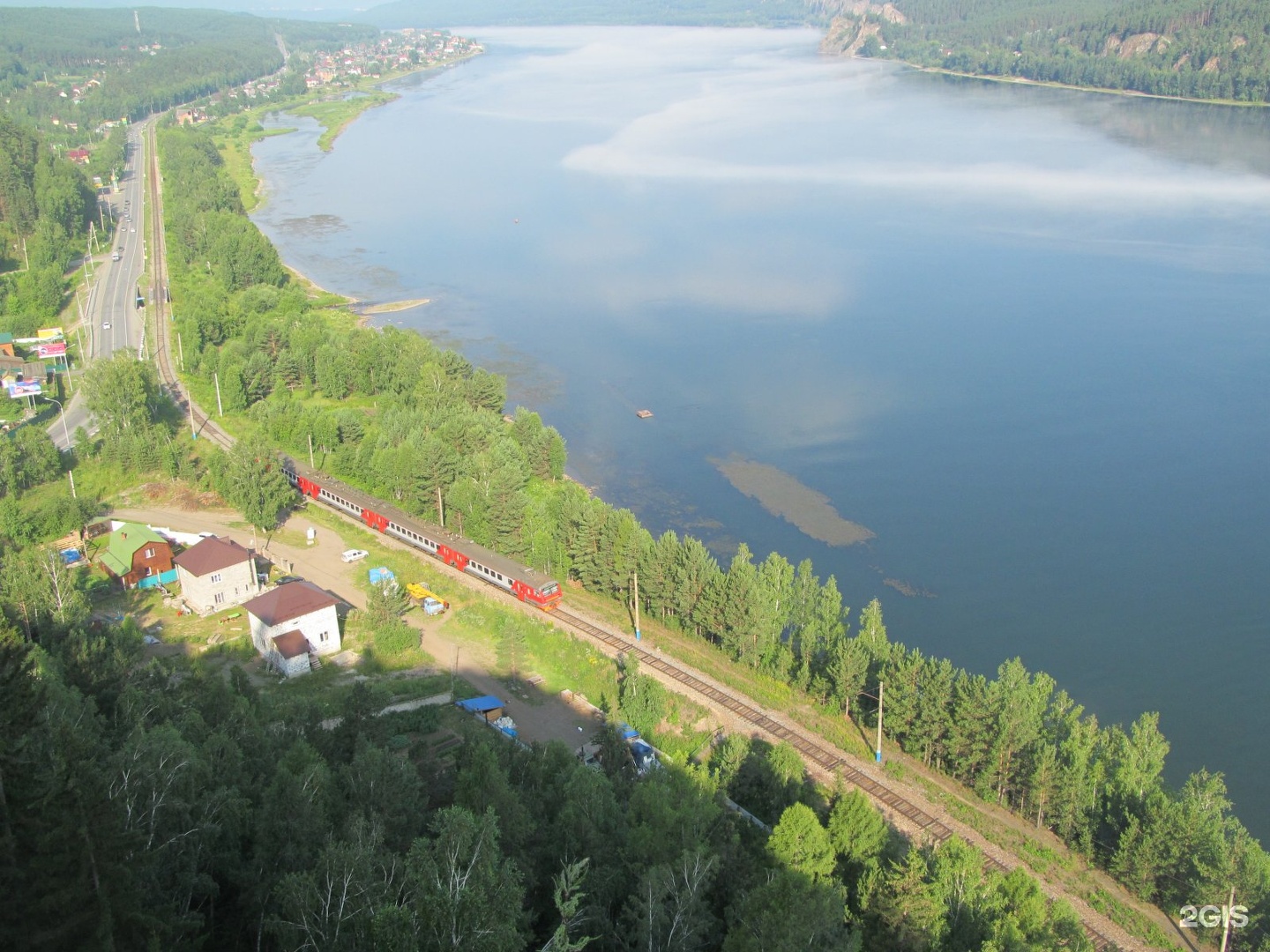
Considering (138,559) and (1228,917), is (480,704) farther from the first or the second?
(1228,917)

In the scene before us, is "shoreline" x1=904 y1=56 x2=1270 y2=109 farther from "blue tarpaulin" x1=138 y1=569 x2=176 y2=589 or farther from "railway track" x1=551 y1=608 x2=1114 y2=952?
"blue tarpaulin" x1=138 y1=569 x2=176 y2=589

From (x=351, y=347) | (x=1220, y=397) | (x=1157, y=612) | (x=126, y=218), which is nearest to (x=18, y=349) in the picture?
(x=351, y=347)

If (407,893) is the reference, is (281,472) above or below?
below

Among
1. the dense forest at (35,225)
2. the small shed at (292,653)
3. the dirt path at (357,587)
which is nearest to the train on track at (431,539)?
the dirt path at (357,587)

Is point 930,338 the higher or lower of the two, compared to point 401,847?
lower

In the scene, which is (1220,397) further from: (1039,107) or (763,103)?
(763,103)

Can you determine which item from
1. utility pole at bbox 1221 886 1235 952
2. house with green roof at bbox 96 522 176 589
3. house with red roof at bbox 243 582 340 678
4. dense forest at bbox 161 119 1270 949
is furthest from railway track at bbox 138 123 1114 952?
house with green roof at bbox 96 522 176 589

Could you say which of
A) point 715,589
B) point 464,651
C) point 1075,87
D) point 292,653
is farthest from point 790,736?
point 1075,87
